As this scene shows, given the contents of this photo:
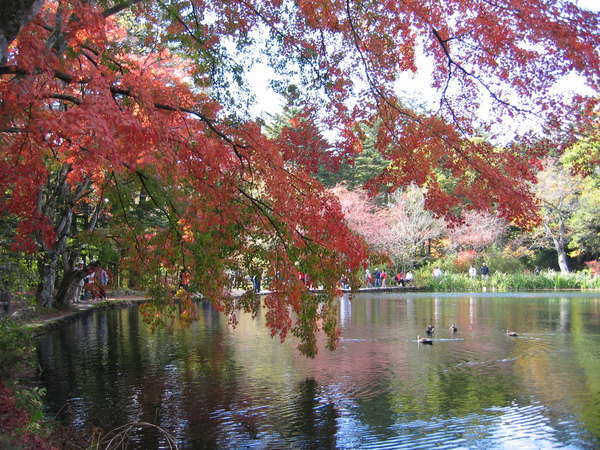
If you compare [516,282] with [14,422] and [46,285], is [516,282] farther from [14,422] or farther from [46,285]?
[14,422]

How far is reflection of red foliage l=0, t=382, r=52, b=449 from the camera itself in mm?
A: 4945

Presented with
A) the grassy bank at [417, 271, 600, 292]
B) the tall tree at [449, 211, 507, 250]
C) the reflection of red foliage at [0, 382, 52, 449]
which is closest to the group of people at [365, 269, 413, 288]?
the grassy bank at [417, 271, 600, 292]

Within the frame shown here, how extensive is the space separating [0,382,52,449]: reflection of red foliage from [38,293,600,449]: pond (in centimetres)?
152

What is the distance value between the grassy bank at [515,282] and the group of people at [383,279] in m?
0.88

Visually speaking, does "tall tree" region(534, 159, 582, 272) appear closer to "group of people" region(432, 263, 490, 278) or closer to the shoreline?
"group of people" region(432, 263, 490, 278)

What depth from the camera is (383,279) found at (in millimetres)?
34656

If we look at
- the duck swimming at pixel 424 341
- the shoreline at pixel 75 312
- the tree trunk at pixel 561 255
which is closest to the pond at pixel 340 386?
the duck swimming at pixel 424 341

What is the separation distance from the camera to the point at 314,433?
7613mm

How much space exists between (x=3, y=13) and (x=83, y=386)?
6.62 metres

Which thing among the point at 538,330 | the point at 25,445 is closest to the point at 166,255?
the point at 25,445

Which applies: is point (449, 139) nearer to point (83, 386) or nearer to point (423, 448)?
point (423, 448)

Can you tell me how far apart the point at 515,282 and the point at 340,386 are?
24988mm

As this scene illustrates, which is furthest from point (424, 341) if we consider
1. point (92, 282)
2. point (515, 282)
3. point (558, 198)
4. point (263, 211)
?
point (558, 198)

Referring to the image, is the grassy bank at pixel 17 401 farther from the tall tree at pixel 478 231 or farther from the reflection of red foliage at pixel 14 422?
the tall tree at pixel 478 231
